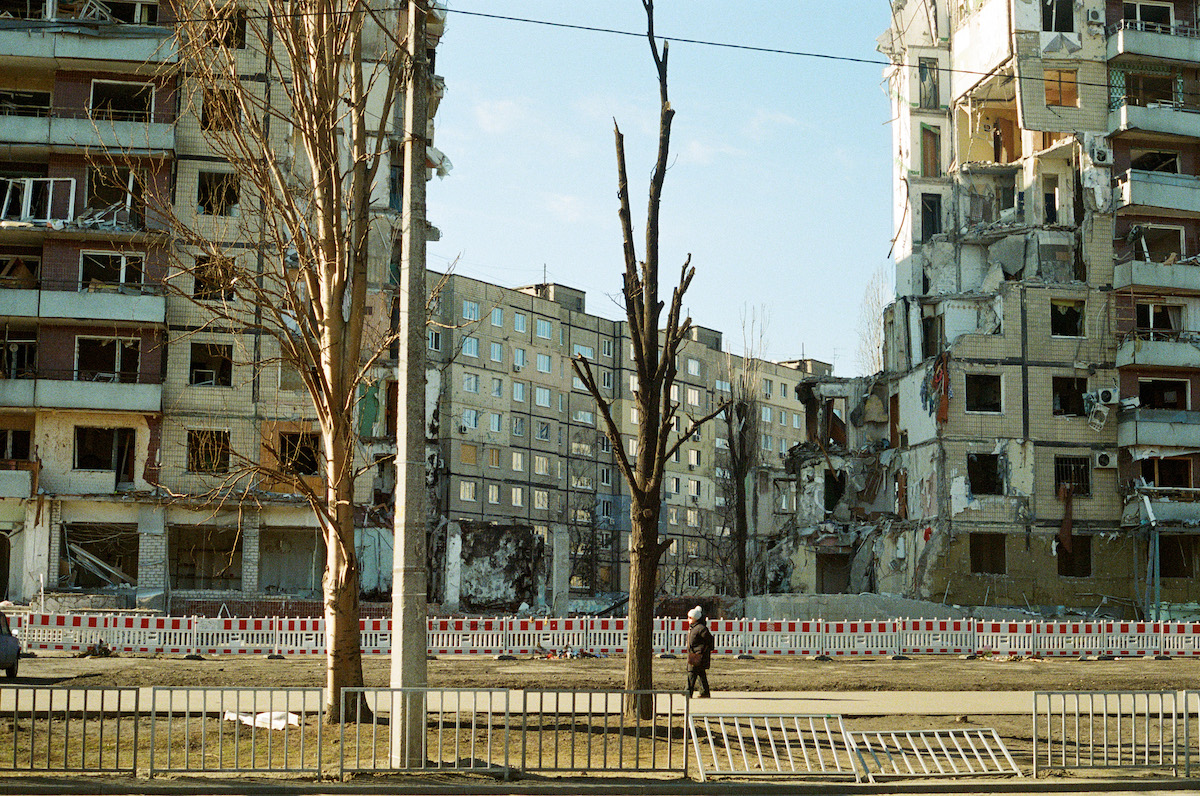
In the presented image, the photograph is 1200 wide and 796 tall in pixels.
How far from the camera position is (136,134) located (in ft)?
141

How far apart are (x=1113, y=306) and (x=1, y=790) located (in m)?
44.7

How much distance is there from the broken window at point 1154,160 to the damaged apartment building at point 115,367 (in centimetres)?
2779

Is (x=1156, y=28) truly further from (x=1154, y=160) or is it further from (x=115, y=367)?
(x=115, y=367)

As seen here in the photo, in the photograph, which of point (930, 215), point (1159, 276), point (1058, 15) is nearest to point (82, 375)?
point (930, 215)

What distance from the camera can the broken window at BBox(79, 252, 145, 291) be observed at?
4275 cm

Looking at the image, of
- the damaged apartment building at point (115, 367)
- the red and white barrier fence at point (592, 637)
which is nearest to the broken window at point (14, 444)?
the damaged apartment building at point (115, 367)

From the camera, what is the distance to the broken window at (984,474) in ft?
155

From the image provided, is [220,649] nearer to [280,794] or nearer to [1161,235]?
[280,794]

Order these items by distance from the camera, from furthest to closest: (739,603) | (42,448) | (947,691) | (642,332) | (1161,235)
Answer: (1161,235)
(739,603)
(42,448)
(947,691)
(642,332)

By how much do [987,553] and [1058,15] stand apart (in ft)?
68.7

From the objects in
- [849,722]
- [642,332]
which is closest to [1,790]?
[642,332]

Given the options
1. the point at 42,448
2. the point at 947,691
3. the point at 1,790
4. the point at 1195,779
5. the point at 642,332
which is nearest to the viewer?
the point at 1,790

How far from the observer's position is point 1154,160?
50469 millimetres

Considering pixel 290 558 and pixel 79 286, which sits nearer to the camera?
pixel 79 286
